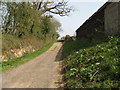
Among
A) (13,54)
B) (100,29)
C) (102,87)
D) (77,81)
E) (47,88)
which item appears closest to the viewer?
(102,87)

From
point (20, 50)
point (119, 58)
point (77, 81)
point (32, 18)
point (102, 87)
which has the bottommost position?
point (20, 50)

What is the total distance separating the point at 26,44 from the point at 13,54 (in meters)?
4.06

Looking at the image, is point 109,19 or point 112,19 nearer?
point 112,19

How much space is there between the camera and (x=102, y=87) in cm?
390

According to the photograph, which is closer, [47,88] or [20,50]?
[47,88]

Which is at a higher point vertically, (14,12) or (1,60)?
(14,12)

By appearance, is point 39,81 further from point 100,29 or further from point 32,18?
point 32,18

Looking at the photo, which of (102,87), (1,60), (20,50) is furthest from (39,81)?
(20,50)

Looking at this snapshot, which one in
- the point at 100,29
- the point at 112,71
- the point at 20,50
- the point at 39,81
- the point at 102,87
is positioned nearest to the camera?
the point at 102,87

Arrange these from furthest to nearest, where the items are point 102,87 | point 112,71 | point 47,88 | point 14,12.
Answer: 1. point 14,12
2. point 47,88
3. point 112,71
4. point 102,87

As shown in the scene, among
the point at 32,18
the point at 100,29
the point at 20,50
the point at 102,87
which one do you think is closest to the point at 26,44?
the point at 20,50

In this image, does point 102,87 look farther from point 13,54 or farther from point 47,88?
point 13,54

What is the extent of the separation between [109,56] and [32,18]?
1418cm

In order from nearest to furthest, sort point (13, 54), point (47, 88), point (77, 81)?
point (77, 81) → point (47, 88) → point (13, 54)
